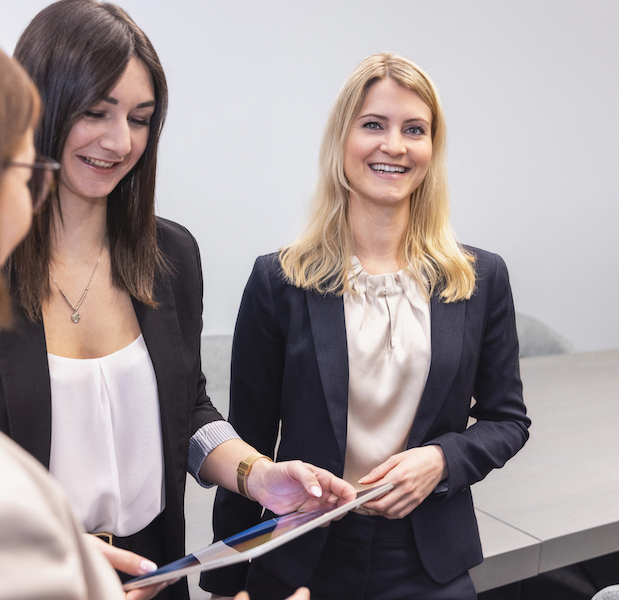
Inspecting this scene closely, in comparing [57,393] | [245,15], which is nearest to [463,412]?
[57,393]

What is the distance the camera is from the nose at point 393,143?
1.51 m

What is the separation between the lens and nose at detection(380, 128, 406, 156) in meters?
1.51

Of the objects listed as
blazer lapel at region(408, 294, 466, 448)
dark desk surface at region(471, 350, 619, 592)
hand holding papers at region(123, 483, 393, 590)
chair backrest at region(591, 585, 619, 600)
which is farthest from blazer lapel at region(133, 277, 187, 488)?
dark desk surface at region(471, 350, 619, 592)

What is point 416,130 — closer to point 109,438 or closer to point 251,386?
point 251,386

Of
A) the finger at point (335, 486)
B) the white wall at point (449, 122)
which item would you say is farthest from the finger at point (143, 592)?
the white wall at point (449, 122)

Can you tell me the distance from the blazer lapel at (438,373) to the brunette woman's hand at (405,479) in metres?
0.05

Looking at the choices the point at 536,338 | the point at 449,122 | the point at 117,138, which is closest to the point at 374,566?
the point at 117,138

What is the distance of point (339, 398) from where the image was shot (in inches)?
55.8

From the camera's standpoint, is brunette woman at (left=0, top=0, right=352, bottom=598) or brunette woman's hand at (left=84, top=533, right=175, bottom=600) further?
brunette woman at (left=0, top=0, right=352, bottom=598)

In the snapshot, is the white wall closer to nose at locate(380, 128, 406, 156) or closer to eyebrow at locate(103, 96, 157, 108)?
nose at locate(380, 128, 406, 156)

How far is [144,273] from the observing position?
50.8 inches

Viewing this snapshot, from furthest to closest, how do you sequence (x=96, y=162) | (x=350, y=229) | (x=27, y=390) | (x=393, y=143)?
(x=350, y=229) < (x=393, y=143) < (x=96, y=162) < (x=27, y=390)

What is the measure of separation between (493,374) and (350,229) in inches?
18.2

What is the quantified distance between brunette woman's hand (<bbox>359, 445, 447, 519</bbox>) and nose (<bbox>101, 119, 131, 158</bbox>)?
746 millimetres
